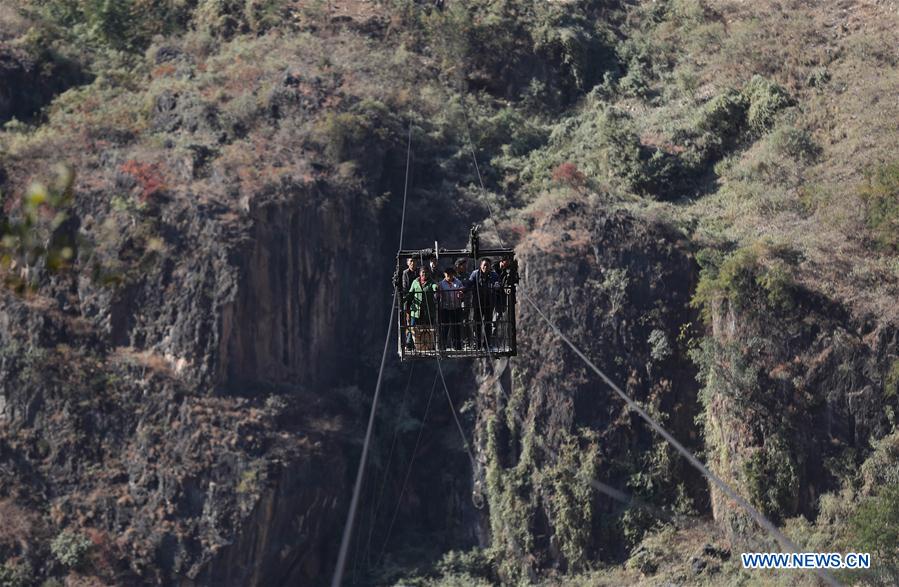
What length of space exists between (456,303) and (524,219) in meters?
18.7

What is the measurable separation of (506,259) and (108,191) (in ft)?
65.8

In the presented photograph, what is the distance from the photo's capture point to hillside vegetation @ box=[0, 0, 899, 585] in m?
40.8

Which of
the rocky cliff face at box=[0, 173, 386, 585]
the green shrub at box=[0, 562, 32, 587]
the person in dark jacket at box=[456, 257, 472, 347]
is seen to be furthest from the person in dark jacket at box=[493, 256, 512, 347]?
the green shrub at box=[0, 562, 32, 587]

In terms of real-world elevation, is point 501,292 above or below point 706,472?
above

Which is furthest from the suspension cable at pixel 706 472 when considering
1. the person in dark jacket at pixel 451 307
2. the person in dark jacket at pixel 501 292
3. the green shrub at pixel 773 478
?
the green shrub at pixel 773 478

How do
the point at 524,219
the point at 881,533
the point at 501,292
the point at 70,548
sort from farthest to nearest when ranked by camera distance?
the point at 524,219 → the point at 70,548 → the point at 881,533 → the point at 501,292

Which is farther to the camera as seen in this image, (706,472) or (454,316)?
(454,316)

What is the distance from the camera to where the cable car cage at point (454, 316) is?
88.5ft

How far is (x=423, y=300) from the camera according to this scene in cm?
2738

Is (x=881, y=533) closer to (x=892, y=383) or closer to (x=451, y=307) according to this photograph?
(x=892, y=383)

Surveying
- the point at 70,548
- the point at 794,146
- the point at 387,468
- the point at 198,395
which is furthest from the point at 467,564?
the point at 794,146

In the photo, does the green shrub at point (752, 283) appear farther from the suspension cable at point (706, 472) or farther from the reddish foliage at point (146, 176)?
the reddish foliage at point (146, 176)

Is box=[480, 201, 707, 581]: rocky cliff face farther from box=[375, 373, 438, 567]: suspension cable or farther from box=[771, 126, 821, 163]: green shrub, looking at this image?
box=[771, 126, 821, 163]: green shrub

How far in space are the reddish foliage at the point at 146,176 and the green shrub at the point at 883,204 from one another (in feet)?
56.7
